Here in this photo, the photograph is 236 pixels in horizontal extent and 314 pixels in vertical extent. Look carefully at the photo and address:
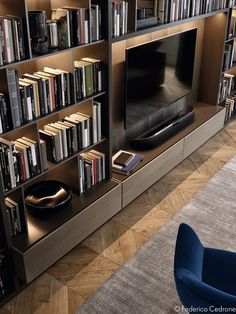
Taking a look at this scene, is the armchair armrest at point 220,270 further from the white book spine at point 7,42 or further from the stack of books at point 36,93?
the white book spine at point 7,42

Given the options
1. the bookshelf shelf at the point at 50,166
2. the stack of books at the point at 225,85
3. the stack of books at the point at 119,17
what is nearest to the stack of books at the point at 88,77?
the stack of books at the point at 119,17

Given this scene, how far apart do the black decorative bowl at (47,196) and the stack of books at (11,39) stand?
1.00 meters

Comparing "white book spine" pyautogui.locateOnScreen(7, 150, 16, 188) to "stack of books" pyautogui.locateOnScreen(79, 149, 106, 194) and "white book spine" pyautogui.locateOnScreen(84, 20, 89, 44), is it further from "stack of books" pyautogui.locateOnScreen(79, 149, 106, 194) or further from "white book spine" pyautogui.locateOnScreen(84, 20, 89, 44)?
"white book spine" pyautogui.locateOnScreen(84, 20, 89, 44)

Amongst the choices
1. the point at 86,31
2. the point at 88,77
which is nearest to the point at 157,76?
the point at 88,77

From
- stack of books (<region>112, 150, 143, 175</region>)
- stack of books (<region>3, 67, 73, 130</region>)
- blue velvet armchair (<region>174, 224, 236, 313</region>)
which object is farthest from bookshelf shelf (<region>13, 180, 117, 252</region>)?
blue velvet armchair (<region>174, 224, 236, 313</region>)

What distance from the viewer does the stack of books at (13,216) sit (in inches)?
88.9

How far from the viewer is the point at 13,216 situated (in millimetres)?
2295

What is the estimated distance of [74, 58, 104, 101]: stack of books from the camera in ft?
8.09

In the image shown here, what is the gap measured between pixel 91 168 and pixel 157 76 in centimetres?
117

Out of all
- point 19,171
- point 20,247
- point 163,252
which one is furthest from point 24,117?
point 163,252

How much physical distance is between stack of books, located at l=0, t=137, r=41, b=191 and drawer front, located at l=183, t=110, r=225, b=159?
1.85 metres

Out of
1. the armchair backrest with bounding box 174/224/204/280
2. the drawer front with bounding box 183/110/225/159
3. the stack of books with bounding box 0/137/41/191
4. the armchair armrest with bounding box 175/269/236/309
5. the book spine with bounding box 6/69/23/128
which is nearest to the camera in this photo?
A: the armchair armrest with bounding box 175/269/236/309

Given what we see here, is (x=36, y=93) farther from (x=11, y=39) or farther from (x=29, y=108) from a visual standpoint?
(x=11, y=39)

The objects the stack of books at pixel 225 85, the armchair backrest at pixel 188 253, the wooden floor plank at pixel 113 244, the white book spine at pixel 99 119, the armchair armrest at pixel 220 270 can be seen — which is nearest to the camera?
the armchair backrest at pixel 188 253
